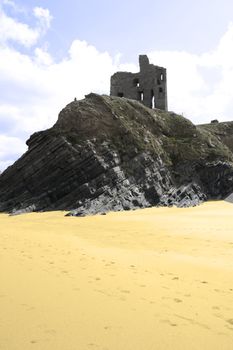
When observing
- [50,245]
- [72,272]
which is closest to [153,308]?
[72,272]

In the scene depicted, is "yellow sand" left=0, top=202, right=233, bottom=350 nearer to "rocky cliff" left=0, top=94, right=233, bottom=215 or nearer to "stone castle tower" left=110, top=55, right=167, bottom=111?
"rocky cliff" left=0, top=94, right=233, bottom=215

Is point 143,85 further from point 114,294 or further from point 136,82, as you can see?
point 114,294

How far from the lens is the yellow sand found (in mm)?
4852

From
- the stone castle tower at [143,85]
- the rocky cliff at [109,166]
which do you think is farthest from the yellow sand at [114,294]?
the stone castle tower at [143,85]

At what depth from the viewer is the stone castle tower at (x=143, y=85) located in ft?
200

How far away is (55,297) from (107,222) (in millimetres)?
15441

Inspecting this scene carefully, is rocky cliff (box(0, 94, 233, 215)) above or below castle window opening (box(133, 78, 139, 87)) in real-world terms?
below

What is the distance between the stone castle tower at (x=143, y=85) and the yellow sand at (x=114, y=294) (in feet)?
160

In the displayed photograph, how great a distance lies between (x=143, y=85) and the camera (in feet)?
200

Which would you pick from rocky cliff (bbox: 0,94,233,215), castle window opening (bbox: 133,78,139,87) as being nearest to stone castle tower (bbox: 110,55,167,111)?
castle window opening (bbox: 133,78,139,87)

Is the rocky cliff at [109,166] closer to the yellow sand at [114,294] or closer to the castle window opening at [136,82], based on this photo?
the yellow sand at [114,294]

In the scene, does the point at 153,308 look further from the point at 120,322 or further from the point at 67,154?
the point at 67,154

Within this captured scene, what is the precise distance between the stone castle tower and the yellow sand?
48648 mm

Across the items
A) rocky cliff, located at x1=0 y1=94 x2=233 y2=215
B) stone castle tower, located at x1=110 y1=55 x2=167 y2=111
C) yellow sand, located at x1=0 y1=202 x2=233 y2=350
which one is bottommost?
yellow sand, located at x1=0 y1=202 x2=233 y2=350
